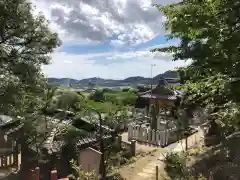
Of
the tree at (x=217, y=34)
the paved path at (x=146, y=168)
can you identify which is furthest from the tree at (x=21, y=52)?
the tree at (x=217, y=34)

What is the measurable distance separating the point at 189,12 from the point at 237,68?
0.93m

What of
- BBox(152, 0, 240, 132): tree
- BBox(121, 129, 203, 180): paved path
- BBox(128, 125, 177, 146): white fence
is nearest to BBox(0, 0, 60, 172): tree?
BBox(121, 129, 203, 180): paved path

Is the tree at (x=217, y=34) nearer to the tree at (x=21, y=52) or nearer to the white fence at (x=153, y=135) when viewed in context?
the tree at (x=21, y=52)

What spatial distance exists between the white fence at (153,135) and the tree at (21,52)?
7937 millimetres

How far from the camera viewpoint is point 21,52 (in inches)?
340

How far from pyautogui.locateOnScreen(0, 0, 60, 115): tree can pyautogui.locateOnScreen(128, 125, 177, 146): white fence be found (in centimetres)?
794

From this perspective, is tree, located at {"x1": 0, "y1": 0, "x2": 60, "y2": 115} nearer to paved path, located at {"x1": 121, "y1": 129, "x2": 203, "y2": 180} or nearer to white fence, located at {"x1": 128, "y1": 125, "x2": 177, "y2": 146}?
paved path, located at {"x1": 121, "y1": 129, "x2": 203, "y2": 180}

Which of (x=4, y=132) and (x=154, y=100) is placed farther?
(x=154, y=100)

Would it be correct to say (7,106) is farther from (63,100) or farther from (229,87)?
(63,100)

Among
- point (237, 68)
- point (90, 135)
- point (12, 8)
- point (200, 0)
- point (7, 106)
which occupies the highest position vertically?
point (12, 8)

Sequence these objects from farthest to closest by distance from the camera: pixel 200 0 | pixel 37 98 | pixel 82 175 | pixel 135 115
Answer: pixel 135 115, pixel 37 98, pixel 82 175, pixel 200 0

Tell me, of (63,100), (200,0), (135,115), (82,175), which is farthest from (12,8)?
(135,115)

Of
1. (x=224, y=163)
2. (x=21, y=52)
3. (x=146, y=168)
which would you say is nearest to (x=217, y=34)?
(x=224, y=163)

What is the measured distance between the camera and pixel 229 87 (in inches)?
117
